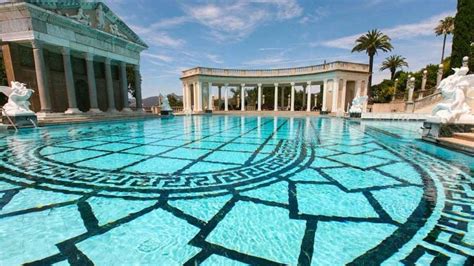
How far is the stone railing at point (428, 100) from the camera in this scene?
19.7 metres

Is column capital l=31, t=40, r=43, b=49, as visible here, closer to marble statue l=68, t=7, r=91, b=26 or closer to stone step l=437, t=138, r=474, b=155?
marble statue l=68, t=7, r=91, b=26

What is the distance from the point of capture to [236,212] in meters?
2.70

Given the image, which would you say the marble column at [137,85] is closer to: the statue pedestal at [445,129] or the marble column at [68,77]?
the marble column at [68,77]

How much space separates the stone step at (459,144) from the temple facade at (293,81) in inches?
810

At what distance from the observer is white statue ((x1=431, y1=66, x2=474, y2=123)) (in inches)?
276

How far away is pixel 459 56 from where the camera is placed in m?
20.7

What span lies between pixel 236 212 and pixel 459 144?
719 cm

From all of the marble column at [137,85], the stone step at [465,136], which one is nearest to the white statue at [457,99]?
the stone step at [465,136]

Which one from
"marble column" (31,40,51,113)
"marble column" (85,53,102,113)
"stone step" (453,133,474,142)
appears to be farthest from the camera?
"marble column" (85,53,102,113)

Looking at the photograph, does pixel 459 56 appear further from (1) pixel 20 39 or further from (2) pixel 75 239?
(1) pixel 20 39

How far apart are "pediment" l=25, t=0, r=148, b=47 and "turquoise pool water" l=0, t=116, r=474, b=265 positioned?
15.3 meters

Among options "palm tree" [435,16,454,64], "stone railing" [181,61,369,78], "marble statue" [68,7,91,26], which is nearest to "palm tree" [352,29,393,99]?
"stone railing" [181,61,369,78]

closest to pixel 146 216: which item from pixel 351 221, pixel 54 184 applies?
pixel 54 184

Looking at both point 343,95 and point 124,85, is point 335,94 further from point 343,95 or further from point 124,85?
point 124,85
